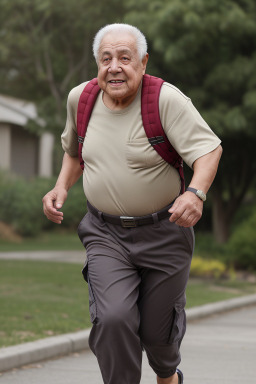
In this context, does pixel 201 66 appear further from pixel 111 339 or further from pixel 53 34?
pixel 53 34

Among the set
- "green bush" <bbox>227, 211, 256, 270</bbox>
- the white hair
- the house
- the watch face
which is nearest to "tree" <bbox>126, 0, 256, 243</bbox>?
"green bush" <bbox>227, 211, 256, 270</bbox>

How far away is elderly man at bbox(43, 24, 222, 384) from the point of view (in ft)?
14.0

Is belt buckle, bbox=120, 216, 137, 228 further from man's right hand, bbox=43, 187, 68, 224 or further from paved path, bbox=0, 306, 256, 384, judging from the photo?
paved path, bbox=0, 306, 256, 384

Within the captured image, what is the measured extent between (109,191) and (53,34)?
29646 millimetres

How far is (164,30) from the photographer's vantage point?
633 inches

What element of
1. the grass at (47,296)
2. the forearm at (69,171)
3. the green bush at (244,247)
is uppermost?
the forearm at (69,171)

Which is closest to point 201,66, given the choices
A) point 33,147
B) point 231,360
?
point 231,360

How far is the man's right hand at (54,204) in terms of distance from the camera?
14.7ft

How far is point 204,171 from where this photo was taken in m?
4.14

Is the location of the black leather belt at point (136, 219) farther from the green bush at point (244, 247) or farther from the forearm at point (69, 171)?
the green bush at point (244, 247)

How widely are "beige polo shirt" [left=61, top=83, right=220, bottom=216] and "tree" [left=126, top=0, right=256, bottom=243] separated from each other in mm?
11624

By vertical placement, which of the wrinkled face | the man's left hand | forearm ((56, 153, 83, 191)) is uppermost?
the wrinkled face

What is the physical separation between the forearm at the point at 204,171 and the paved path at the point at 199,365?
9.77 feet

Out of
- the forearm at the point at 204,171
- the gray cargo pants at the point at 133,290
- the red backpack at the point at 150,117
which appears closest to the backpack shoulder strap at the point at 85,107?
the red backpack at the point at 150,117
